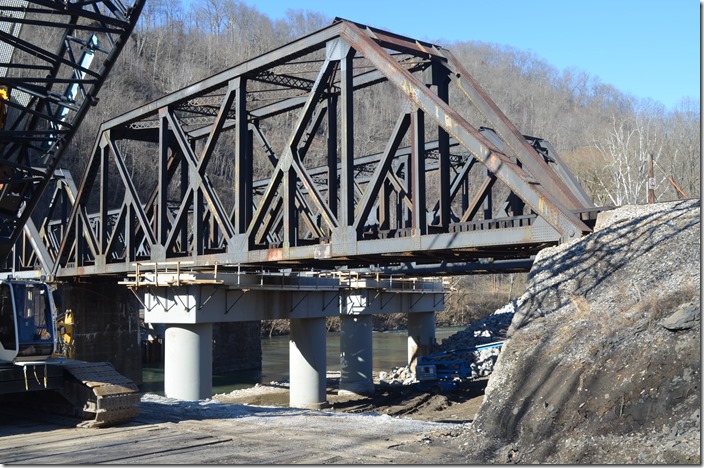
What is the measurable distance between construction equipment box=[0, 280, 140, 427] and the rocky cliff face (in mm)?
7260

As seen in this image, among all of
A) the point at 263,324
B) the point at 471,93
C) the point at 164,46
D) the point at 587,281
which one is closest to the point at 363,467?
the point at 587,281

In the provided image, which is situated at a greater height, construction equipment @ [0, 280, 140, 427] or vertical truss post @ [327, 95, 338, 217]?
vertical truss post @ [327, 95, 338, 217]

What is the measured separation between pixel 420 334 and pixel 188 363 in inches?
773

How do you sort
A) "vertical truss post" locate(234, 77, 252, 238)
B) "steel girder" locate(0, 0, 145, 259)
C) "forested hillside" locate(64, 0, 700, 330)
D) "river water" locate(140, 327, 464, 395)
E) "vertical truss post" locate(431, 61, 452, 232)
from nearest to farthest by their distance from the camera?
"steel girder" locate(0, 0, 145, 259)
"vertical truss post" locate(431, 61, 452, 232)
"vertical truss post" locate(234, 77, 252, 238)
"river water" locate(140, 327, 464, 395)
"forested hillside" locate(64, 0, 700, 330)

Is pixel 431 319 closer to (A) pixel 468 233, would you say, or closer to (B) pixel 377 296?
(B) pixel 377 296

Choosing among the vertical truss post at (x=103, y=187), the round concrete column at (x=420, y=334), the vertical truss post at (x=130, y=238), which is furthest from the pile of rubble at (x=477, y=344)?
the vertical truss post at (x=103, y=187)

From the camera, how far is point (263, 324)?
7319 cm

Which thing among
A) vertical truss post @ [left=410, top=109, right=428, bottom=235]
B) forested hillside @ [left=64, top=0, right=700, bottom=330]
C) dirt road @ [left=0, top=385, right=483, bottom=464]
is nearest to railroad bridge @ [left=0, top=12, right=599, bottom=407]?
vertical truss post @ [left=410, top=109, right=428, bottom=235]

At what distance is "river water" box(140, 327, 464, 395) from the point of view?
134 ft

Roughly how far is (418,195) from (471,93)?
298cm

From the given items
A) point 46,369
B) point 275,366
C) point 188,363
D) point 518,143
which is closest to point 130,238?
point 188,363

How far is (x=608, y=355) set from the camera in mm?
10734

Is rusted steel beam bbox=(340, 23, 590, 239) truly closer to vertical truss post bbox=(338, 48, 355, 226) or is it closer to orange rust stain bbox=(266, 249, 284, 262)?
vertical truss post bbox=(338, 48, 355, 226)

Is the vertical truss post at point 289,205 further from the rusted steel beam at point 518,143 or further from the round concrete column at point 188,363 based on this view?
the round concrete column at point 188,363
